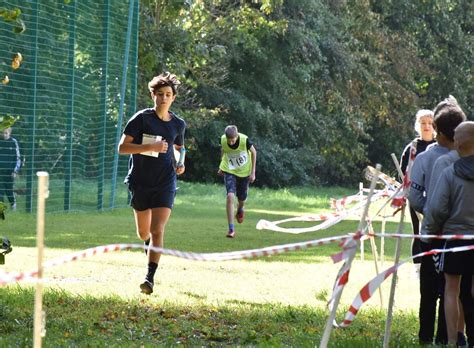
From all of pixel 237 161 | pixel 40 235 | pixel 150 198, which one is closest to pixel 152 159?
pixel 150 198

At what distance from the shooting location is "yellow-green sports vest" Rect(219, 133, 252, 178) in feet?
66.5

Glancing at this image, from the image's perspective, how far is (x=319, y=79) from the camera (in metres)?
48.7

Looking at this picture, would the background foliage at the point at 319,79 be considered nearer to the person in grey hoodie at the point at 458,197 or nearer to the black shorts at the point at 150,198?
the black shorts at the point at 150,198

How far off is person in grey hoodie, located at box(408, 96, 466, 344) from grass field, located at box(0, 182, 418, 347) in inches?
7.7

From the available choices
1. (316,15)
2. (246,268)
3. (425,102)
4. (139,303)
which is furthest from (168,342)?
(425,102)

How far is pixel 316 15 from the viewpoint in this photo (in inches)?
1852

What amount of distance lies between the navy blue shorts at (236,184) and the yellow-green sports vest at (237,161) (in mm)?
91

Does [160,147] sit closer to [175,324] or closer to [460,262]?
[175,324]

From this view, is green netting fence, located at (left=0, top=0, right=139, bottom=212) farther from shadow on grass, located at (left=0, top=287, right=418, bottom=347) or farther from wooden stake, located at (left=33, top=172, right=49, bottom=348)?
wooden stake, located at (left=33, top=172, right=49, bottom=348)

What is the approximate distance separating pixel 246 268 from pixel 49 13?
32.2ft

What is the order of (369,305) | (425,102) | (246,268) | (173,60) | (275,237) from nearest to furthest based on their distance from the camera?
(369,305)
(246,268)
(275,237)
(173,60)
(425,102)

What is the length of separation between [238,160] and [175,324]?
35.6 feet

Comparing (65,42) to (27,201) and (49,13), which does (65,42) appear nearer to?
(49,13)

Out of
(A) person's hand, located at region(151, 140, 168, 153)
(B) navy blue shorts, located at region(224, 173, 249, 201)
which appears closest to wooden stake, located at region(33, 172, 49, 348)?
(A) person's hand, located at region(151, 140, 168, 153)
